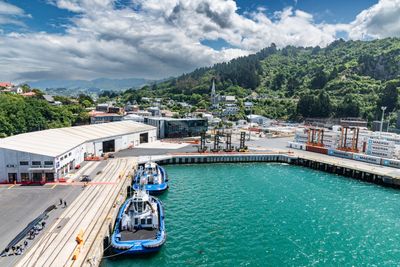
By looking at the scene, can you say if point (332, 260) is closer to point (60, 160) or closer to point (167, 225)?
point (167, 225)

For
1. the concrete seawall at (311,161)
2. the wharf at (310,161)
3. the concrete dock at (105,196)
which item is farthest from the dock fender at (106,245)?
the wharf at (310,161)

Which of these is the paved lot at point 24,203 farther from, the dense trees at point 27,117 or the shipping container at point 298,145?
the shipping container at point 298,145

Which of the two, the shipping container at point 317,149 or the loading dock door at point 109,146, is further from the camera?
the shipping container at point 317,149

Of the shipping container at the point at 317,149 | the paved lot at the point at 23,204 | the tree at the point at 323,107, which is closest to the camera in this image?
the paved lot at the point at 23,204

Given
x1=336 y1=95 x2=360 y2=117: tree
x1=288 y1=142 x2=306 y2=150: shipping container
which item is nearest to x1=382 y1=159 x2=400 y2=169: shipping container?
x1=288 y1=142 x2=306 y2=150: shipping container

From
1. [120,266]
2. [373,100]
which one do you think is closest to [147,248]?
[120,266]

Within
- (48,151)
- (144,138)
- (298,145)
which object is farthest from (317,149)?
(48,151)

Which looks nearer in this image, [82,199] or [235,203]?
[82,199]
